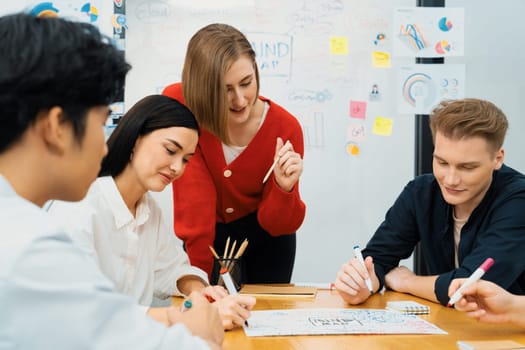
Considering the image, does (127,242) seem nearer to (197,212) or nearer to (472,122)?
(197,212)

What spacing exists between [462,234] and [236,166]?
2.28ft

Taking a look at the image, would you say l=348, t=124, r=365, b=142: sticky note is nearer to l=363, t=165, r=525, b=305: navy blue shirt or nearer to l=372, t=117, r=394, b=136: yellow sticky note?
l=372, t=117, r=394, b=136: yellow sticky note

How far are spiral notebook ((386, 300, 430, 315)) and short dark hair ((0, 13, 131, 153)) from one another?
94cm

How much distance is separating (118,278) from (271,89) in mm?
1802

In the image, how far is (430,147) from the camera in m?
3.14

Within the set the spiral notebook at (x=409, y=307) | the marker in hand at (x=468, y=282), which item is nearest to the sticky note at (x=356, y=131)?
the spiral notebook at (x=409, y=307)

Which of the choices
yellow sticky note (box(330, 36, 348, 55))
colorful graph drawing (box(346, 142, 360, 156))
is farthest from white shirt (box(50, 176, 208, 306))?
yellow sticky note (box(330, 36, 348, 55))

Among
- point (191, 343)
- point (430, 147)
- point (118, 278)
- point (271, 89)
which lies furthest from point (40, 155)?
point (430, 147)

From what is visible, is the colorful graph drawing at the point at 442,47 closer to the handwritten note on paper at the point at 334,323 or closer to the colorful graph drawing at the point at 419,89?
the colorful graph drawing at the point at 419,89

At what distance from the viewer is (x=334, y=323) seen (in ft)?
4.30

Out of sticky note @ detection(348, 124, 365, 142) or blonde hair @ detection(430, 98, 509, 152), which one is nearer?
blonde hair @ detection(430, 98, 509, 152)

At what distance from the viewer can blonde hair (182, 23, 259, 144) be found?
1.74 meters

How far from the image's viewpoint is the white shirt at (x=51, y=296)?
62 centimetres

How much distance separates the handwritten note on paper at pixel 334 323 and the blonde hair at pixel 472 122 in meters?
0.53
